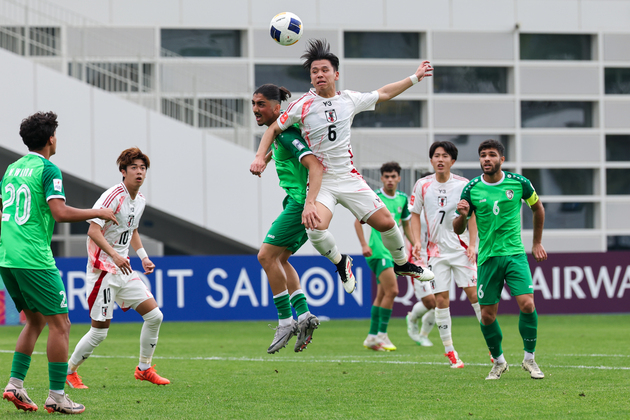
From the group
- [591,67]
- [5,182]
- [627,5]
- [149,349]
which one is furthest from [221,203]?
[627,5]

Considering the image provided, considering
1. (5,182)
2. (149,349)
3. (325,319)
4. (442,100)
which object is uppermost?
(442,100)

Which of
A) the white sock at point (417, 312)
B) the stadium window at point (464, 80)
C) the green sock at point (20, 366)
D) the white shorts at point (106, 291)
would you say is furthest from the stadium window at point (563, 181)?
the green sock at point (20, 366)

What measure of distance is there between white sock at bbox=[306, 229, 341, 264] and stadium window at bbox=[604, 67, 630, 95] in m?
25.8

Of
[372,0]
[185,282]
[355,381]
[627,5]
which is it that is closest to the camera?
[355,381]

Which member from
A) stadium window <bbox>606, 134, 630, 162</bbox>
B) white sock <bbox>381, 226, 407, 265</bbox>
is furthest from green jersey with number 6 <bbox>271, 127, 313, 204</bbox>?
stadium window <bbox>606, 134, 630, 162</bbox>

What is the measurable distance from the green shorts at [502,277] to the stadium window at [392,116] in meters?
21.1

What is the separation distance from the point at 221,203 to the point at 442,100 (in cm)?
1201

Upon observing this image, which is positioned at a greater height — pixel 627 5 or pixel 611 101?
pixel 627 5

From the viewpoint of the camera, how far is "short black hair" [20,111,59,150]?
6277 millimetres

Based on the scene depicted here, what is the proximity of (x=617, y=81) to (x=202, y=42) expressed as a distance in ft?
50.4

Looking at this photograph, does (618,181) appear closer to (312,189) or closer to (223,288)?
(223,288)

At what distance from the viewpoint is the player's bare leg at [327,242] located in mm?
7160

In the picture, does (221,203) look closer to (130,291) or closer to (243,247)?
(243,247)

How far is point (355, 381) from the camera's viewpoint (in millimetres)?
8047
